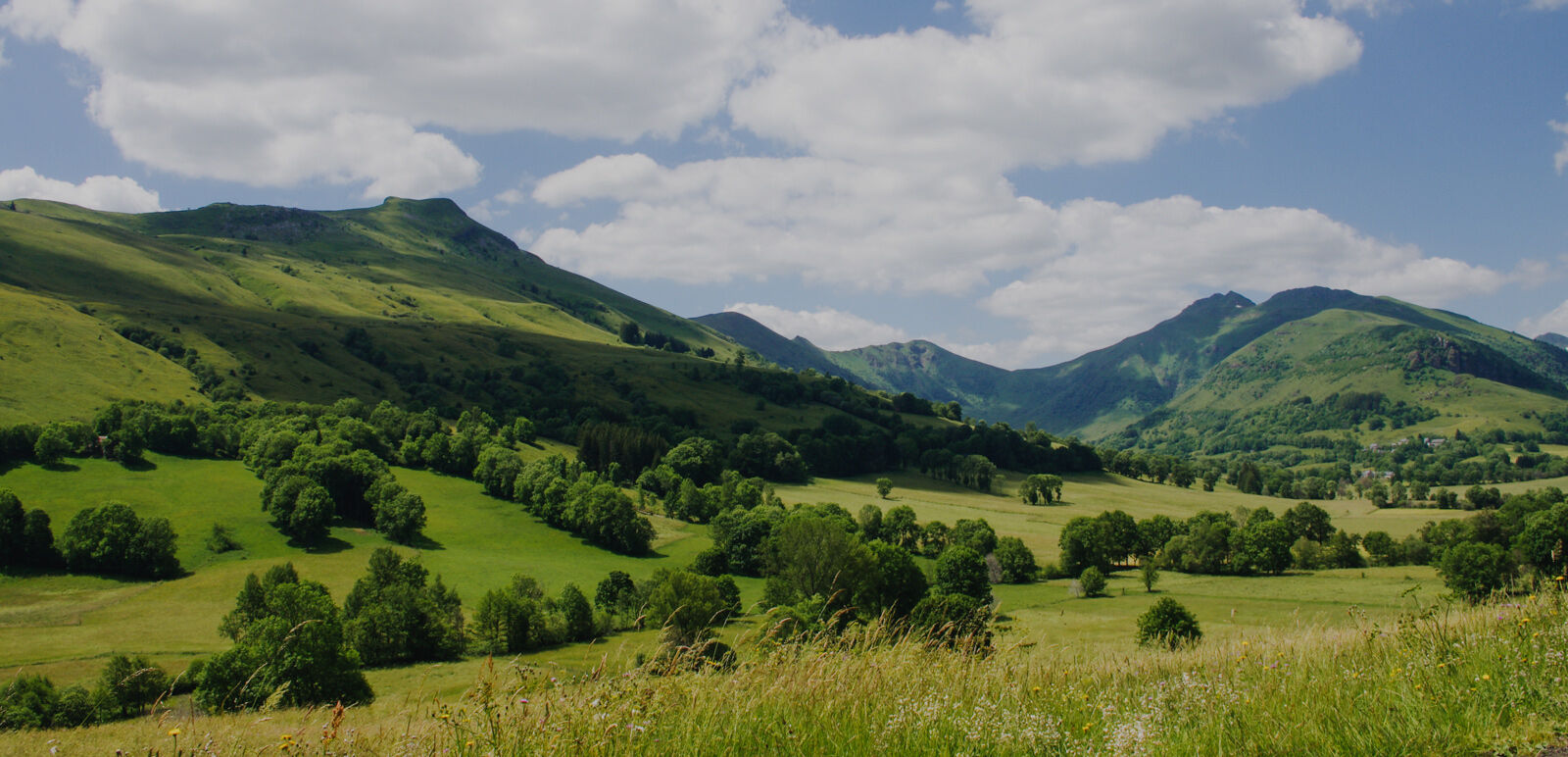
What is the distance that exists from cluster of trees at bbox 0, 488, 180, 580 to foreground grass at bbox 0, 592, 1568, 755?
88.0m

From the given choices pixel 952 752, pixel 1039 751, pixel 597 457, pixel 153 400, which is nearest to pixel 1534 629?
pixel 1039 751

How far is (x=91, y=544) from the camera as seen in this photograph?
244 ft

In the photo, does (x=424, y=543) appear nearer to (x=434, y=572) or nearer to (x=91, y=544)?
(x=434, y=572)

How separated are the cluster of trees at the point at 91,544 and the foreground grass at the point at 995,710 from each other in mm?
88006

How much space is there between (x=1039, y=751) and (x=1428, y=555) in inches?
4336

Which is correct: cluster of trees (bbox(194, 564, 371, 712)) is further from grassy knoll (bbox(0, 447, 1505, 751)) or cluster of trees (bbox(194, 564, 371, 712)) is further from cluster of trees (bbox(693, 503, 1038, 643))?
cluster of trees (bbox(693, 503, 1038, 643))

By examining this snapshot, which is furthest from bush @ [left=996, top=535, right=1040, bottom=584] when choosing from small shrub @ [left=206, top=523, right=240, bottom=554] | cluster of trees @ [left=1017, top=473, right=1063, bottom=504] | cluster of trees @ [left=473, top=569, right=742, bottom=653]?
small shrub @ [left=206, top=523, right=240, bottom=554]

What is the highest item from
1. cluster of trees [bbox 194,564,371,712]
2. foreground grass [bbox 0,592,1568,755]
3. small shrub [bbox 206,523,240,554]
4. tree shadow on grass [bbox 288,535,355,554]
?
foreground grass [bbox 0,592,1568,755]

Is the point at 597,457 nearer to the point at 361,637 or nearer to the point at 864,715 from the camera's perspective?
the point at 361,637

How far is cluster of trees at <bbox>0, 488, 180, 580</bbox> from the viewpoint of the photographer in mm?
73688

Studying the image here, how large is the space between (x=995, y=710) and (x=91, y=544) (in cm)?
9848

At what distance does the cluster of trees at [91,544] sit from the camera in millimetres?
73688

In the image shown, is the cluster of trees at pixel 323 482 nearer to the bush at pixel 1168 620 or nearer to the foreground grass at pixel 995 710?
the bush at pixel 1168 620

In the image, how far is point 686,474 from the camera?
136 metres
